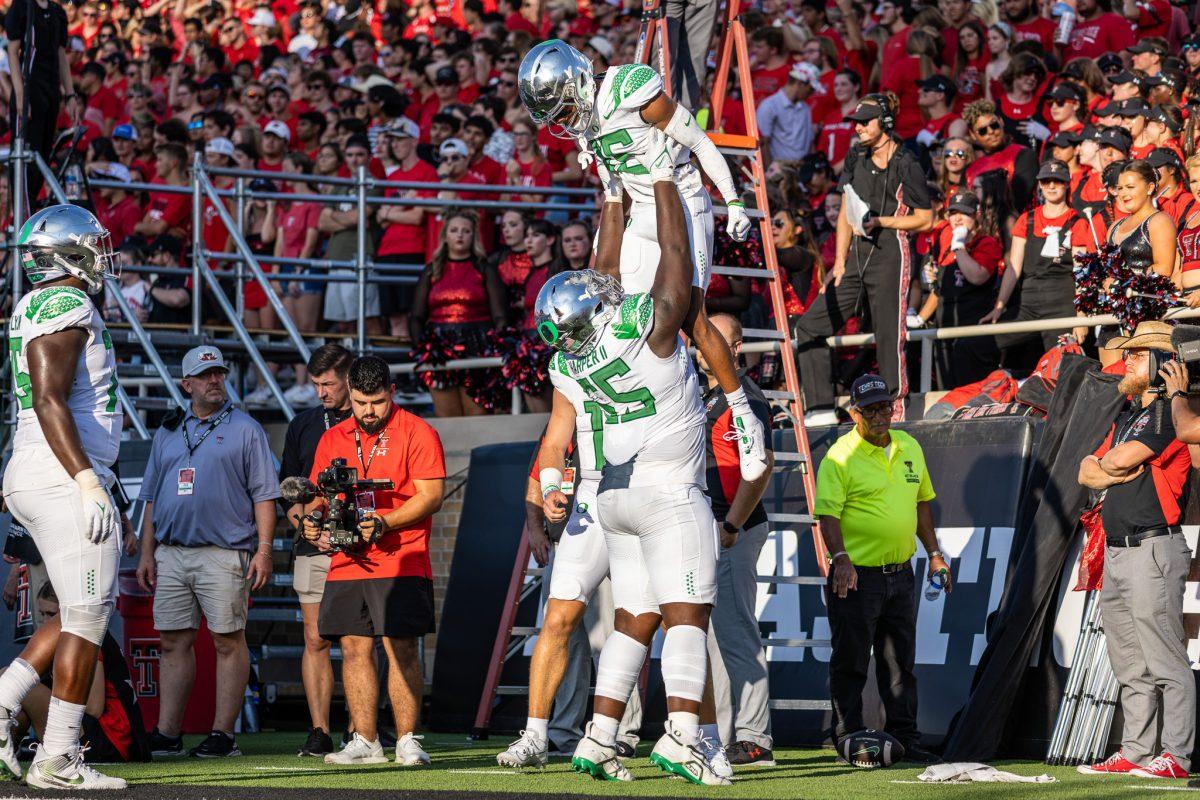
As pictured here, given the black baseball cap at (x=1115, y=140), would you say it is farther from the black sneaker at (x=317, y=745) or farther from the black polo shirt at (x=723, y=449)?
the black sneaker at (x=317, y=745)

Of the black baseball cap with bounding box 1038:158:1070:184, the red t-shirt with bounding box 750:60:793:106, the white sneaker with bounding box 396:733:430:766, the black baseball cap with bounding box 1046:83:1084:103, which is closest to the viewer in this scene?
the white sneaker with bounding box 396:733:430:766

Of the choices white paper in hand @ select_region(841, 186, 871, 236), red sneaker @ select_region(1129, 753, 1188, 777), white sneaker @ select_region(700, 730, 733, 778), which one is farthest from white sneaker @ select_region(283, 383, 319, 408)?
red sneaker @ select_region(1129, 753, 1188, 777)

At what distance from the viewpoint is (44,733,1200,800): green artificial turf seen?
6891 millimetres

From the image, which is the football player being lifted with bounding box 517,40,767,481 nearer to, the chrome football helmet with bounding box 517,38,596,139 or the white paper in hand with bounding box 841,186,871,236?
the chrome football helmet with bounding box 517,38,596,139

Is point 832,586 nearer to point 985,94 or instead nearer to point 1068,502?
point 1068,502

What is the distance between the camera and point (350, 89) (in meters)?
18.7

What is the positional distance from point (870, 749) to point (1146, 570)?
5.10 feet

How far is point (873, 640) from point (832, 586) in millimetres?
423

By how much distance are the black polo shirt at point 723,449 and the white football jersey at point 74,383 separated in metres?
2.94

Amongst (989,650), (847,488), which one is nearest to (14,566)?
(847,488)

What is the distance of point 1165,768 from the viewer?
25.6 feet

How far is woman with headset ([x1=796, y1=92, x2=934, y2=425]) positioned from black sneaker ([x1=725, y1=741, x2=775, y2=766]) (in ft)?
10.8

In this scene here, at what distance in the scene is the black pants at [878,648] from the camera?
8.86 meters

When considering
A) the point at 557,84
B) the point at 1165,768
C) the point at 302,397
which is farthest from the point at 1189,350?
the point at 302,397
